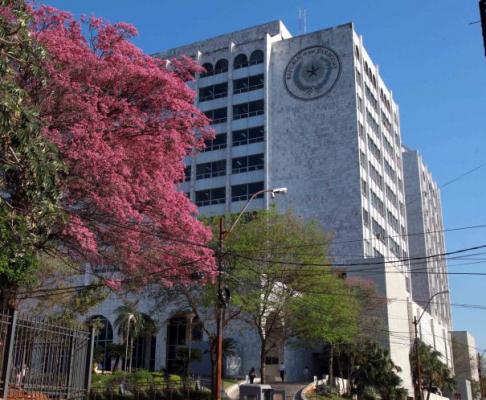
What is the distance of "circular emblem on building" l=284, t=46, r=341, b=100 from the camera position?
71.0m

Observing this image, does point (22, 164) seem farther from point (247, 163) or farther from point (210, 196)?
point (210, 196)

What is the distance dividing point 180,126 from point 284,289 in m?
16.1

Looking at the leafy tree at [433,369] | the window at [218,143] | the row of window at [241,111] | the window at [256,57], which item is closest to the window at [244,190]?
the window at [218,143]

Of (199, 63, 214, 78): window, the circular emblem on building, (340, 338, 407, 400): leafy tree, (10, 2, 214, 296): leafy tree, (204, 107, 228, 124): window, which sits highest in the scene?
(199, 63, 214, 78): window

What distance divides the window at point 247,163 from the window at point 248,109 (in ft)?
19.0

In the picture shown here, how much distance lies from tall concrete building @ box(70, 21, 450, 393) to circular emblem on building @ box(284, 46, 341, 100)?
0.13m

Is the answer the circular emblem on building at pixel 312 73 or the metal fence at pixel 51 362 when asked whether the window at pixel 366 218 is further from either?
the metal fence at pixel 51 362

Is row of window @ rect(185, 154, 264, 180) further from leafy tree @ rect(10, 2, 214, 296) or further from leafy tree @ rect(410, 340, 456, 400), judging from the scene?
leafy tree @ rect(10, 2, 214, 296)

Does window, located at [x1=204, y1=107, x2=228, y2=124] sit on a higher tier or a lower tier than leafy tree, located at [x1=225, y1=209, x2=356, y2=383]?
higher

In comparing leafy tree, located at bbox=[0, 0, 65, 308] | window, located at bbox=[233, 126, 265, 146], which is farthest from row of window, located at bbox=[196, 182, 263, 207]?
leafy tree, located at bbox=[0, 0, 65, 308]

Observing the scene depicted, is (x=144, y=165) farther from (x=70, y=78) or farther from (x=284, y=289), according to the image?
(x=284, y=289)

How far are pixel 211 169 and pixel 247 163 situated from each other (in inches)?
202

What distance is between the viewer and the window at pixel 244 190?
70.9 m

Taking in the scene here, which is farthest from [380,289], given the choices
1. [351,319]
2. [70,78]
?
[70,78]
